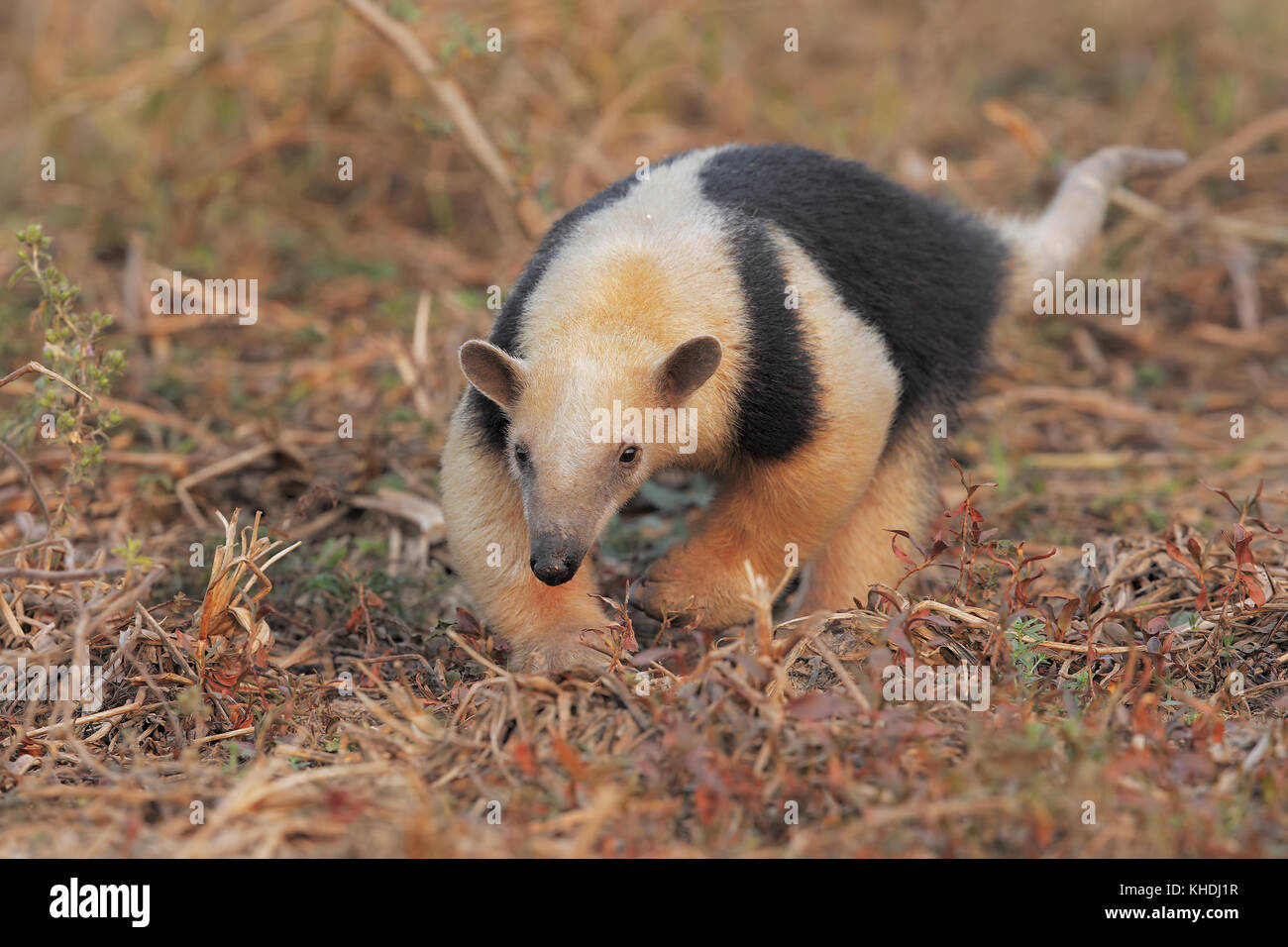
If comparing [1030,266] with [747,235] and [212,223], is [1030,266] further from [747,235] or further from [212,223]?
[212,223]

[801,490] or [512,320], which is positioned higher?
[512,320]

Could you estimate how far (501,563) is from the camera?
16.8 ft

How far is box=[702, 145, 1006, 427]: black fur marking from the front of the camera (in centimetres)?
550

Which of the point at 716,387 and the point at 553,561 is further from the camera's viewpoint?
the point at 716,387

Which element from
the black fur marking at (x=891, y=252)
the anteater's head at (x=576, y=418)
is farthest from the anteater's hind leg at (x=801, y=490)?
the anteater's head at (x=576, y=418)

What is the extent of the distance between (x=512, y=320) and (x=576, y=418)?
0.67 m

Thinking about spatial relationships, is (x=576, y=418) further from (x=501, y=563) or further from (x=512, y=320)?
(x=501, y=563)

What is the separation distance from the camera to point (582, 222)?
207 inches

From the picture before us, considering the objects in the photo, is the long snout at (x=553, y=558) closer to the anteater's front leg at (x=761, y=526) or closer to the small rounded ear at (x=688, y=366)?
the small rounded ear at (x=688, y=366)

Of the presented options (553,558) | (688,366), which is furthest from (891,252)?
(553,558)

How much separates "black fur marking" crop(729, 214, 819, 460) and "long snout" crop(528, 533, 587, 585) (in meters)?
0.94

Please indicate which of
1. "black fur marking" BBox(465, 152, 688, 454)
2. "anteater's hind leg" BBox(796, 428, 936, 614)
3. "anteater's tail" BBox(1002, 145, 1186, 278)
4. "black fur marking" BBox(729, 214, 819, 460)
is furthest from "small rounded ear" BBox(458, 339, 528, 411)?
"anteater's tail" BBox(1002, 145, 1186, 278)

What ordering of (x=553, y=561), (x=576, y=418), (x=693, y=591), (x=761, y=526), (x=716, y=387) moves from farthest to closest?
(x=693, y=591) < (x=761, y=526) < (x=716, y=387) < (x=576, y=418) < (x=553, y=561)

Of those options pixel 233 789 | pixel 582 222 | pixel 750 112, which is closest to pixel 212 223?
pixel 750 112
